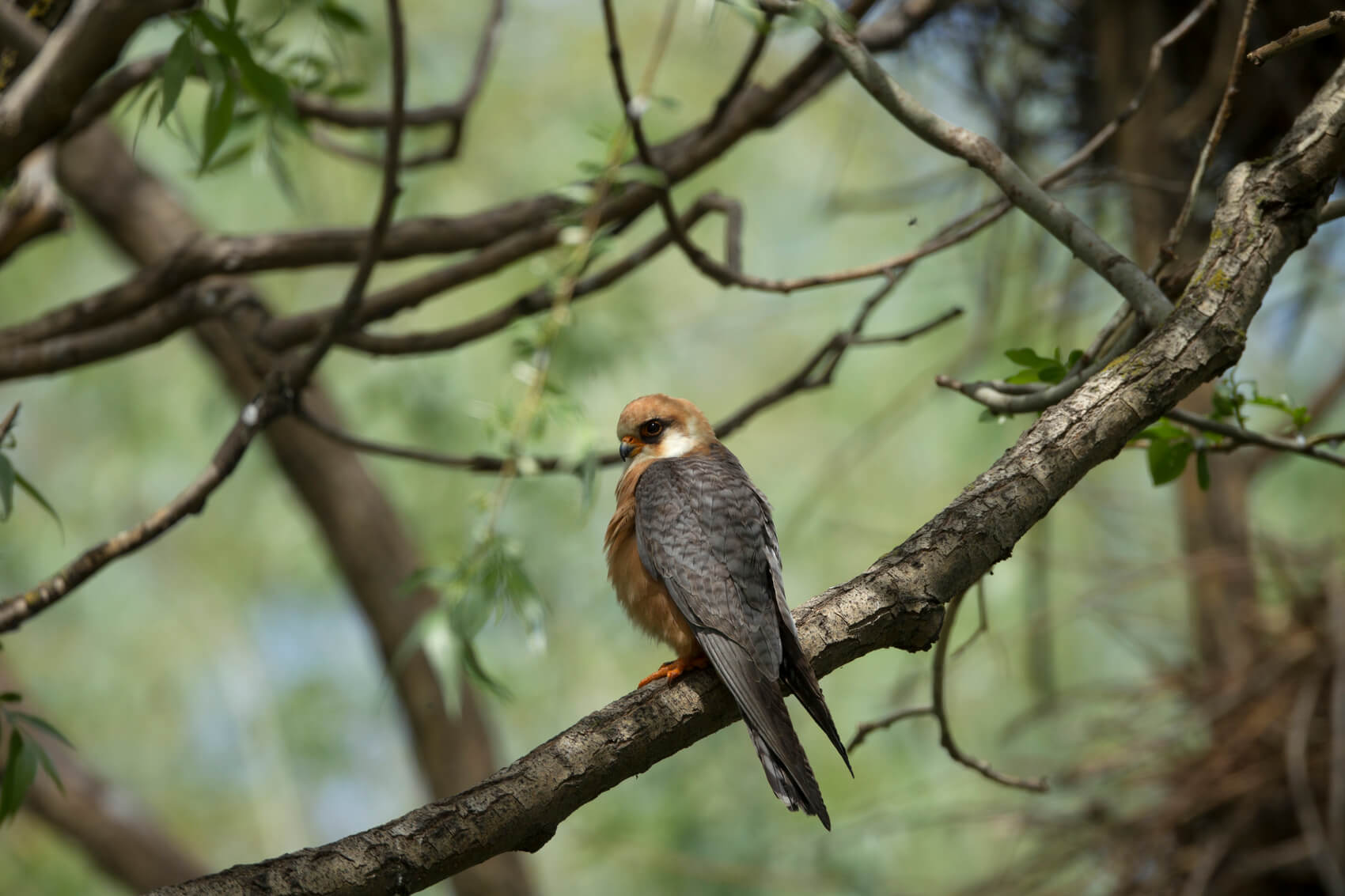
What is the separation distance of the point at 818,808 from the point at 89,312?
9.82 feet

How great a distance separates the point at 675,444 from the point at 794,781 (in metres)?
1.40

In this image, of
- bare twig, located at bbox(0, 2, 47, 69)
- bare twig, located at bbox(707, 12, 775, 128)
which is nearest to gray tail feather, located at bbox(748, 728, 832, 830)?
bare twig, located at bbox(707, 12, 775, 128)

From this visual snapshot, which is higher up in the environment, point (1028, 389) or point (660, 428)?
point (660, 428)

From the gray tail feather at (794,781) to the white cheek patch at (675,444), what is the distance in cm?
124

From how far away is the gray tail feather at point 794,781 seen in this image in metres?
2.14

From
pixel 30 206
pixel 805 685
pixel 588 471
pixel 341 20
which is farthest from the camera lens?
pixel 341 20

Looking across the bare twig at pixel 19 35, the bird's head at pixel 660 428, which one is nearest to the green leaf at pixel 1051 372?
the bird's head at pixel 660 428

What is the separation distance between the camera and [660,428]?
11.1 feet

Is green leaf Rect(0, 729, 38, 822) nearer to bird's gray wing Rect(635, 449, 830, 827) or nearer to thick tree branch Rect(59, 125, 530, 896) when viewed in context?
bird's gray wing Rect(635, 449, 830, 827)

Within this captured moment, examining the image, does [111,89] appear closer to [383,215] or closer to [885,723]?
[383,215]

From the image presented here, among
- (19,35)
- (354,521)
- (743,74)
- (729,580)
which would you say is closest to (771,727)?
(729,580)

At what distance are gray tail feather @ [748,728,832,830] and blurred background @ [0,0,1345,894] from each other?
0.98 metres

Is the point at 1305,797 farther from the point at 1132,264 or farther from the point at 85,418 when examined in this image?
the point at 85,418

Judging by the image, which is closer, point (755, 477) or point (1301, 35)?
point (1301, 35)
